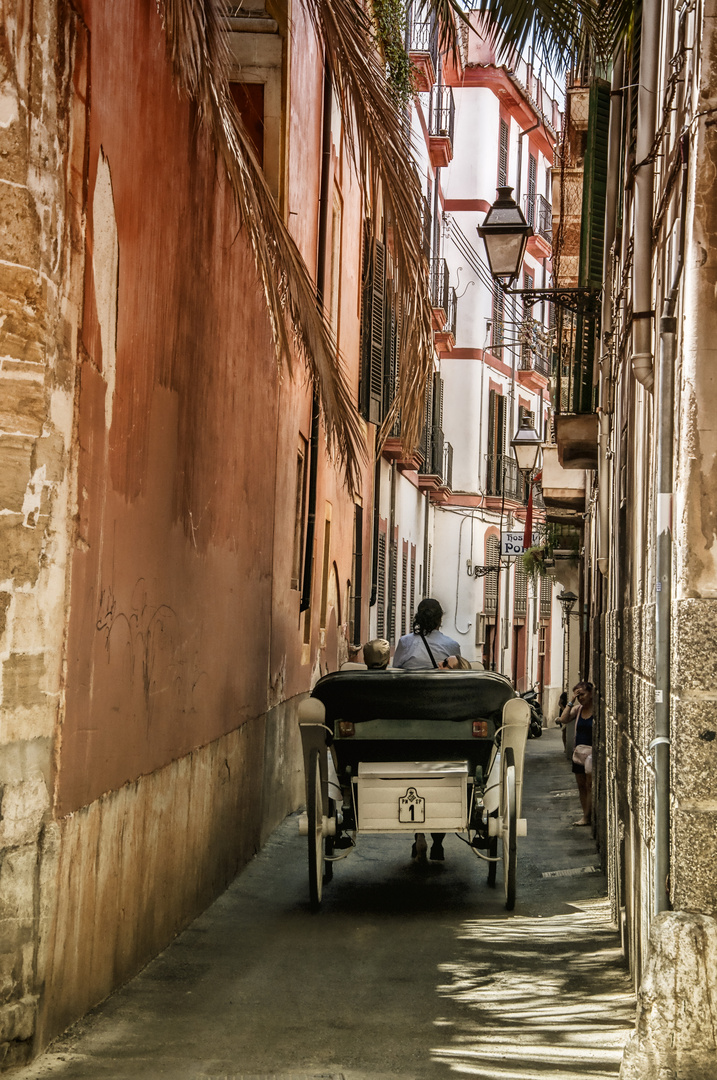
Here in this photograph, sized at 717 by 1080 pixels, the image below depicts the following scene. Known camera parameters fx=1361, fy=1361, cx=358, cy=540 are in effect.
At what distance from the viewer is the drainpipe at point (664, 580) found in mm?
4641

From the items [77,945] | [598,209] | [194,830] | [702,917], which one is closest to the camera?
[702,917]

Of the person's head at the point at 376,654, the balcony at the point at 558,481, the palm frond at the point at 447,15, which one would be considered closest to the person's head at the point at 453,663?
the person's head at the point at 376,654

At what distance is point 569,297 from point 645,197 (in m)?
8.73

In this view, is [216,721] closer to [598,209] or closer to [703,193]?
[703,193]

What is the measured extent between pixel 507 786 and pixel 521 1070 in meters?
3.26

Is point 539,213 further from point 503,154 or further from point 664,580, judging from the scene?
point 664,580

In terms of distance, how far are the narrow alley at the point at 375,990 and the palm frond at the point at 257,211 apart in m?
2.64

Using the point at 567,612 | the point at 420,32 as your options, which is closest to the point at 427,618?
the point at 420,32

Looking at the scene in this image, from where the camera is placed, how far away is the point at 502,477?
37312 mm

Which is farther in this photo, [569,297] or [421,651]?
[569,297]

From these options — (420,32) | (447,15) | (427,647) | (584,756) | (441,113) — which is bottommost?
(584,756)

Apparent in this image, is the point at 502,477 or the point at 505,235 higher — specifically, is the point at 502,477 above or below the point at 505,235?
below

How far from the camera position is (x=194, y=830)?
792cm

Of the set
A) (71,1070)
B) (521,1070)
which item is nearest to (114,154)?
(71,1070)
